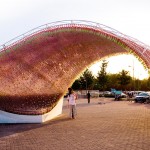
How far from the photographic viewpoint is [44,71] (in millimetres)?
18859

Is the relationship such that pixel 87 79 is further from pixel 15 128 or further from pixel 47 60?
pixel 15 128

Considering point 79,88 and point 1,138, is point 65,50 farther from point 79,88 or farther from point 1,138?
point 79,88

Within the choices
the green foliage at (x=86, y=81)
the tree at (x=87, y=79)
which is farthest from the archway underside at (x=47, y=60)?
the tree at (x=87, y=79)

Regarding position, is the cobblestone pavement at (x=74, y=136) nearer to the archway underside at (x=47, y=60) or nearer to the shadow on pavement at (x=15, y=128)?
the shadow on pavement at (x=15, y=128)

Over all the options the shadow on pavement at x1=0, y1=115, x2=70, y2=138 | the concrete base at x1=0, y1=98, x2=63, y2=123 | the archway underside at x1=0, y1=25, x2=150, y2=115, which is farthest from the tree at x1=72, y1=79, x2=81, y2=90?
the shadow on pavement at x1=0, y1=115, x2=70, y2=138

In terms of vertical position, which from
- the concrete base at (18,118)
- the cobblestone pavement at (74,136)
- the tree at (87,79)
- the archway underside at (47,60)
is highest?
the tree at (87,79)

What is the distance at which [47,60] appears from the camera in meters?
18.4

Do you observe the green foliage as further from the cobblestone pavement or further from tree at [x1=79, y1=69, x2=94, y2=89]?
the cobblestone pavement

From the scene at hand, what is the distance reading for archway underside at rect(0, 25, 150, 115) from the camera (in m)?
15.9

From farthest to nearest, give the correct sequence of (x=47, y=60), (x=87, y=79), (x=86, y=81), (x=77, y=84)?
(x=77, y=84)
(x=87, y=79)
(x=86, y=81)
(x=47, y=60)

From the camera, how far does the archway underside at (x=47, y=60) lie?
1595 centimetres

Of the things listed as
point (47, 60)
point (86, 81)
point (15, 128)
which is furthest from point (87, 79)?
point (15, 128)

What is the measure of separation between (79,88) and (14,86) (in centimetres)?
6140

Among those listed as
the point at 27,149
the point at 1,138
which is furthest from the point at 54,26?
the point at 27,149
